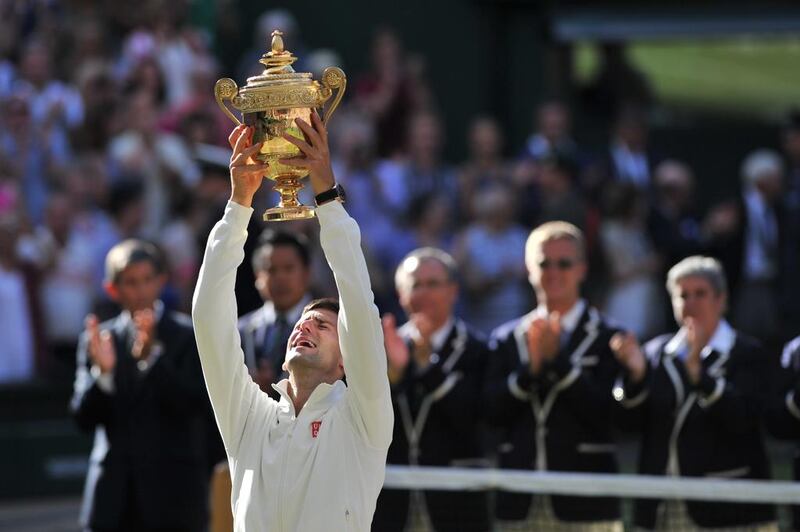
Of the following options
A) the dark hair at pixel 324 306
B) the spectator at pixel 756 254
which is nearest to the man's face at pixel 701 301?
the dark hair at pixel 324 306

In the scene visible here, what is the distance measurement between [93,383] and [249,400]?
300cm

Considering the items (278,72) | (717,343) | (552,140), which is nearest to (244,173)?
(278,72)

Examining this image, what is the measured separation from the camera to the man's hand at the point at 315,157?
6172 mm

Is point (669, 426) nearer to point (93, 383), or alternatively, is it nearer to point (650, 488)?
point (650, 488)

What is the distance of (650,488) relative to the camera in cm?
848

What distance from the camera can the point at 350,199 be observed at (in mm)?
14727

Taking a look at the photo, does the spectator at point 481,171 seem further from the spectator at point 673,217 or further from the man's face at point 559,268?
the man's face at point 559,268

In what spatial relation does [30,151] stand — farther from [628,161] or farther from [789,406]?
[789,406]

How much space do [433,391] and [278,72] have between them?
310 cm

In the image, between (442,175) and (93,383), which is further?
(442,175)

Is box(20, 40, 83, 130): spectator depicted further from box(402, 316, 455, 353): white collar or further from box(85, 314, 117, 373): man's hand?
box(402, 316, 455, 353): white collar

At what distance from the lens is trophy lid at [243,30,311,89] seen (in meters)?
6.38

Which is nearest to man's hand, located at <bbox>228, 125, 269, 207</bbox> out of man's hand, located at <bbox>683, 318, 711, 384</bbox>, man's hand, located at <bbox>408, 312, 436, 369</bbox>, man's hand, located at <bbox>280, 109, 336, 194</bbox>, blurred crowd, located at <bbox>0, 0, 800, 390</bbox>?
man's hand, located at <bbox>280, 109, 336, 194</bbox>

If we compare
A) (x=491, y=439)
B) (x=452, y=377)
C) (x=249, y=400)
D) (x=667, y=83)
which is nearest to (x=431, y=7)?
(x=667, y=83)
